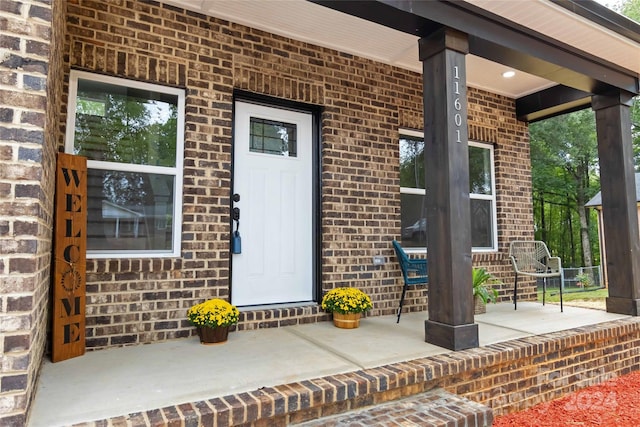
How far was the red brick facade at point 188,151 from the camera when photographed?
1.61m

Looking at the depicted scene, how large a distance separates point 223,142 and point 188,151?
0.99ft

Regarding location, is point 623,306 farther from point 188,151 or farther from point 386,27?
point 188,151

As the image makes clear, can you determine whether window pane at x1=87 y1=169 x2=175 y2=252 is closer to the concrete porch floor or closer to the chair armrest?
the concrete porch floor

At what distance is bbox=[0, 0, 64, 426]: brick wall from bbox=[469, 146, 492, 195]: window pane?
4.56m

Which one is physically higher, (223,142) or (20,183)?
(223,142)

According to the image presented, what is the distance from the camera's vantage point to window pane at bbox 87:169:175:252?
2877mm

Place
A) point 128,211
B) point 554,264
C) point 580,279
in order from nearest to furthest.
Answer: point 128,211
point 554,264
point 580,279

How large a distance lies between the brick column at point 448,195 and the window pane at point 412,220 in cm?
139

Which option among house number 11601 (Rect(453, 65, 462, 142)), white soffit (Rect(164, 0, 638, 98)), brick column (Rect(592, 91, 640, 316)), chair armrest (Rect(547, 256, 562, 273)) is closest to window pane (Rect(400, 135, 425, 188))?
white soffit (Rect(164, 0, 638, 98))

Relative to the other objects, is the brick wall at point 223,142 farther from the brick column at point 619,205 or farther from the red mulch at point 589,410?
the brick column at point 619,205

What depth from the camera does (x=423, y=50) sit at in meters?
2.96

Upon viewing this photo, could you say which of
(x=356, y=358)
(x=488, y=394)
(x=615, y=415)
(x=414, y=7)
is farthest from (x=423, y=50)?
(x=615, y=415)

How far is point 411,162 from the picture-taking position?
14.4 ft

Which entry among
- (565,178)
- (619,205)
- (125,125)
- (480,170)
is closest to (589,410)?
(619,205)
